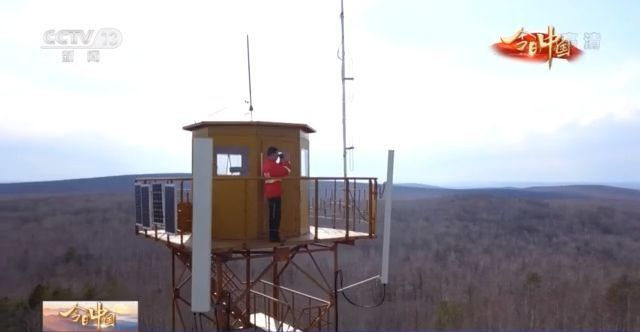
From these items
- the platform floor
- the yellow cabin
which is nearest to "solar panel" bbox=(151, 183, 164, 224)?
the platform floor

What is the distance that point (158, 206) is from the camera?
9148mm

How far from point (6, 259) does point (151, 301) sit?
1029 centimetres

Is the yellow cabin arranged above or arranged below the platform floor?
above

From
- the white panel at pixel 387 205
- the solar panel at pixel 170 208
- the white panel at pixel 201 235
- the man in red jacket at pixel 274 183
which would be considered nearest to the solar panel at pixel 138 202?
the solar panel at pixel 170 208

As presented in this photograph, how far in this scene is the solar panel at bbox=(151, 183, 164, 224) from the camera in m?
9.05

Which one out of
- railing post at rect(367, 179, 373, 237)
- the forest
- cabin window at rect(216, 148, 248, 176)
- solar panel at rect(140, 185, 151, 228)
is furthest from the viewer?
the forest

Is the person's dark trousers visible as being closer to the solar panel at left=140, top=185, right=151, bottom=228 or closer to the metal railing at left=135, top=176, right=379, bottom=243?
the metal railing at left=135, top=176, right=379, bottom=243

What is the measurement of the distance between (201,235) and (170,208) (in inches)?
94.0

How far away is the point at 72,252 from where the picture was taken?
2942 centimetres

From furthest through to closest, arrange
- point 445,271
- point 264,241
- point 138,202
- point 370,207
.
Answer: point 445,271, point 138,202, point 370,207, point 264,241

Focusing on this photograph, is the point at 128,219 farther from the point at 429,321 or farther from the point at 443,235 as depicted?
the point at 429,321

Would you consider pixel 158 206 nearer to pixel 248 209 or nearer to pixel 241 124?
pixel 248 209

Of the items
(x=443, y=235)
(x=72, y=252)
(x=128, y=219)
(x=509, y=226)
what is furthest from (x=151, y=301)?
(x=509, y=226)

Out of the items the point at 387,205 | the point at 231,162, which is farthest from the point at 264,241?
the point at 387,205
